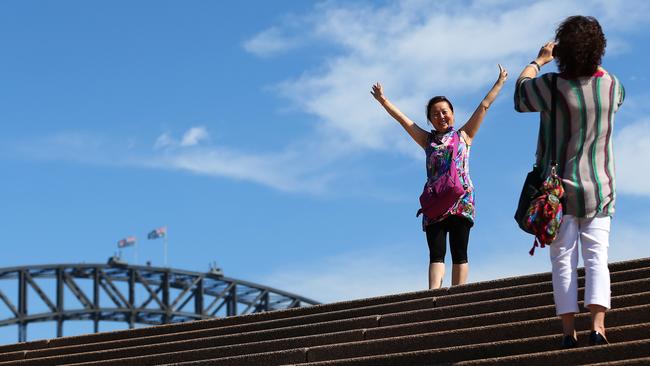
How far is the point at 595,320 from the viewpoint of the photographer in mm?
7258

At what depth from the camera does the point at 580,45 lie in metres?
7.15

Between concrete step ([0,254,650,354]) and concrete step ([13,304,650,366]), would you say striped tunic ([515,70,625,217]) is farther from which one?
concrete step ([0,254,650,354])

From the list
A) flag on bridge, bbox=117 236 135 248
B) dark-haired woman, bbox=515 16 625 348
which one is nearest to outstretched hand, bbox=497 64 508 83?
dark-haired woman, bbox=515 16 625 348

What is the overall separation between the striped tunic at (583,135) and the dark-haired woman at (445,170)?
10.1 ft

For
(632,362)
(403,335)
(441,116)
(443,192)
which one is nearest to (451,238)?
(443,192)

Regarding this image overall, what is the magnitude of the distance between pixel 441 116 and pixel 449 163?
1.23 ft

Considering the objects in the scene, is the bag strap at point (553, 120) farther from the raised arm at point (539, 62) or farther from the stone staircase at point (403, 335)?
the stone staircase at point (403, 335)

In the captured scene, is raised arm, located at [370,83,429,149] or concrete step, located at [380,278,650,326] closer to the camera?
concrete step, located at [380,278,650,326]

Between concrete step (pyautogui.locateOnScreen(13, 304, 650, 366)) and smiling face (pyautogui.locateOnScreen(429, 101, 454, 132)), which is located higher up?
smiling face (pyautogui.locateOnScreen(429, 101, 454, 132))

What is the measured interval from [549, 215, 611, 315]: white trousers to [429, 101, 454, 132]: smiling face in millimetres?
3331

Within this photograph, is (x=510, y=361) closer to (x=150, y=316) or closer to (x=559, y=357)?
(x=559, y=357)

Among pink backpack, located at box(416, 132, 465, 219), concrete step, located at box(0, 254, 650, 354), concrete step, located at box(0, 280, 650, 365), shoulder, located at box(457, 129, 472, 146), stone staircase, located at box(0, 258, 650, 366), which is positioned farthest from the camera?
shoulder, located at box(457, 129, 472, 146)

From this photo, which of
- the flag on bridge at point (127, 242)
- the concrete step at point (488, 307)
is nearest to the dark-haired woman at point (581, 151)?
the concrete step at point (488, 307)

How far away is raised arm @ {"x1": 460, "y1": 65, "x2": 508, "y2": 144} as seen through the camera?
1045 centimetres
